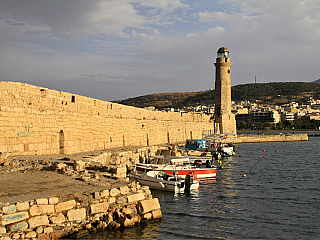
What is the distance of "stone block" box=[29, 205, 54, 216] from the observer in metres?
5.45

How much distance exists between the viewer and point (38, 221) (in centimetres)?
546

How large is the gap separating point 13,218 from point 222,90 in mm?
36278

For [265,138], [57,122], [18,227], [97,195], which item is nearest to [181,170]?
[57,122]

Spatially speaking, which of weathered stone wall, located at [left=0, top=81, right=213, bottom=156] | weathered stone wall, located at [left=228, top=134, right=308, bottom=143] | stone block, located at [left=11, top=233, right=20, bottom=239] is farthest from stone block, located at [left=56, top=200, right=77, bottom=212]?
weathered stone wall, located at [left=228, top=134, right=308, bottom=143]

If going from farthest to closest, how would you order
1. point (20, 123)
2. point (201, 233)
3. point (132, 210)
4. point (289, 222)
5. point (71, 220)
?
point (20, 123), point (289, 222), point (201, 233), point (132, 210), point (71, 220)

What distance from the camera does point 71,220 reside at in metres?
5.93

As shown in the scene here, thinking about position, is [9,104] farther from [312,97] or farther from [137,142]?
[312,97]

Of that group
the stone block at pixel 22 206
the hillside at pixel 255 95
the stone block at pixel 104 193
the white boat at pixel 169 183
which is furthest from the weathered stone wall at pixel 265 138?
the hillside at pixel 255 95

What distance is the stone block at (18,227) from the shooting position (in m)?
5.12

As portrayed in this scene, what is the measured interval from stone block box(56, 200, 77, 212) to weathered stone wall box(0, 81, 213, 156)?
4682 mm

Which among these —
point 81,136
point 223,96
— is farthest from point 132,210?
point 223,96

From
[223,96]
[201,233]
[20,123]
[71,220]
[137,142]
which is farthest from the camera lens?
[223,96]

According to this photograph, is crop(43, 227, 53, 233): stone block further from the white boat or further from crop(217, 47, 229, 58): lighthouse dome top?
crop(217, 47, 229, 58): lighthouse dome top

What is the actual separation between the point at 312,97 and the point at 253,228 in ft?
460
